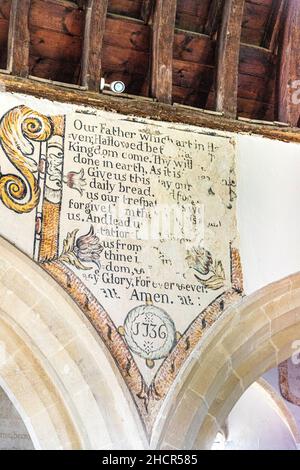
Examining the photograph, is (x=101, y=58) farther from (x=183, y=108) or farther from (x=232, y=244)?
(x=232, y=244)

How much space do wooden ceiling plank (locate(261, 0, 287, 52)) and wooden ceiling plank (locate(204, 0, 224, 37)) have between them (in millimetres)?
419

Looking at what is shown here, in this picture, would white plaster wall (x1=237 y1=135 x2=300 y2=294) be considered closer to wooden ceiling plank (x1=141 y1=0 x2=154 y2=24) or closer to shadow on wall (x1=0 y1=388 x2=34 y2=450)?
wooden ceiling plank (x1=141 y1=0 x2=154 y2=24)

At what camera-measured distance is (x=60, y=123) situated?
16.4 feet

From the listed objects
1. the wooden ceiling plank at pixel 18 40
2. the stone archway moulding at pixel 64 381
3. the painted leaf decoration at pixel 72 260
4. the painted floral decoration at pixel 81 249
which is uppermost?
the wooden ceiling plank at pixel 18 40

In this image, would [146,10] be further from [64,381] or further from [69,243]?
[64,381]

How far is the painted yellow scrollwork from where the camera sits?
470 centimetres

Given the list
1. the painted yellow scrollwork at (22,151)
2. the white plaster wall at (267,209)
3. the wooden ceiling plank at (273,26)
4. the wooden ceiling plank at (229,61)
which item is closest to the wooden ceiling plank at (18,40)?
the painted yellow scrollwork at (22,151)

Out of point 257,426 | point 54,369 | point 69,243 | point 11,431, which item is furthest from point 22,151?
point 257,426

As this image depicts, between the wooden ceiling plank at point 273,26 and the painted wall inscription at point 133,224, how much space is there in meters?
0.92

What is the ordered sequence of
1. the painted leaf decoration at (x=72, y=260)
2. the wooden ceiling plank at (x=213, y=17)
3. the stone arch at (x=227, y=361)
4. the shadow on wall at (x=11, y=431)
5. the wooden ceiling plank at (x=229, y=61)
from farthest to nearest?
1. the shadow on wall at (x=11, y=431)
2. the wooden ceiling plank at (x=213, y=17)
3. the wooden ceiling plank at (x=229, y=61)
4. the painted leaf decoration at (x=72, y=260)
5. the stone arch at (x=227, y=361)

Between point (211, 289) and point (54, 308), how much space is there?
1020 millimetres

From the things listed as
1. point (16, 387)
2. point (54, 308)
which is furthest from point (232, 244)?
point (16, 387)

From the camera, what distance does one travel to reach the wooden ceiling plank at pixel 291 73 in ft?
18.0

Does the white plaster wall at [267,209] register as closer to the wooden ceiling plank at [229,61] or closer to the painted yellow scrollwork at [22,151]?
the wooden ceiling plank at [229,61]
